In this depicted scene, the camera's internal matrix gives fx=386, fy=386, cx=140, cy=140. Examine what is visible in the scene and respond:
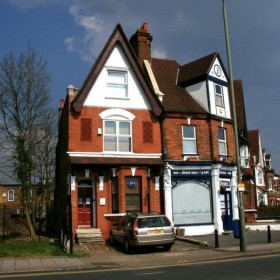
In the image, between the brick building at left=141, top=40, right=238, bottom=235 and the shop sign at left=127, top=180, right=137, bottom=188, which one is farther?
the brick building at left=141, top=40, right=238, bottom=235

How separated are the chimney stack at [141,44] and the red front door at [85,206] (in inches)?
394

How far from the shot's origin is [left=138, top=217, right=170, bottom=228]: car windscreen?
1567cm

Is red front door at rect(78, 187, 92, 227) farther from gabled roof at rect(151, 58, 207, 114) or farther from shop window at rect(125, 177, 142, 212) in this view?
gabled roof at rect(151, 58, 207, 114)

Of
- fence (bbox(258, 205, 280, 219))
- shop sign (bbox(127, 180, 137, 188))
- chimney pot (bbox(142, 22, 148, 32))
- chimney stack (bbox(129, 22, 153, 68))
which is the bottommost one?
fence (bbox(258, 205, 280, 219))

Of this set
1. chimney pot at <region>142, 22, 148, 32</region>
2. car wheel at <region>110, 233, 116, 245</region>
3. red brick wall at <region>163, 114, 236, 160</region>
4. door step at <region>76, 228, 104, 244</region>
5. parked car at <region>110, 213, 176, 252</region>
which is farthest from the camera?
chimney pot at <region>142, 22, 148, 32</region>

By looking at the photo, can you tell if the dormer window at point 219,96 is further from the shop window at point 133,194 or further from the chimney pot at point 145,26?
the shop window at point 133,194

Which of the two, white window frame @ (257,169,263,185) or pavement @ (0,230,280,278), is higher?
white window frame @ (257,169,263,185)

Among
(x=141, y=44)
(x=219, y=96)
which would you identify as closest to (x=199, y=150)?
(x=219, y=96)

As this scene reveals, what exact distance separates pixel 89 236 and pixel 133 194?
11.1ft

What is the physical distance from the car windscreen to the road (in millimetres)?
3067

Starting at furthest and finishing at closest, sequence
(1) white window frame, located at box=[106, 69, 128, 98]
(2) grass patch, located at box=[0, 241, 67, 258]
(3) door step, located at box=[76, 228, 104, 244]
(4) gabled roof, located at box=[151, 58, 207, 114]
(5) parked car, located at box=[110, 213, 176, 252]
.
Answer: (4) gabled roof, located at box=[151, 58, 207, 114] → (1) white window frame, located at box=[106, 69, 128, 98] → (3) door step, located at box=[76, 228, 104, 244] → (2) grass patch, located at box=[0, 241, 67, 258] → (5) parked car, located at box=[110, 213, 176, 252]

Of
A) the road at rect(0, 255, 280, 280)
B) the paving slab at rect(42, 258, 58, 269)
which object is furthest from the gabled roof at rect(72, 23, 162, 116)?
the road at rect(0, 255, 280, 280)

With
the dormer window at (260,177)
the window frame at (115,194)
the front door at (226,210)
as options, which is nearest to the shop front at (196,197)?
the front door at (226,210)

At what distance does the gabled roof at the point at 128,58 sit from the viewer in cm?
2099
